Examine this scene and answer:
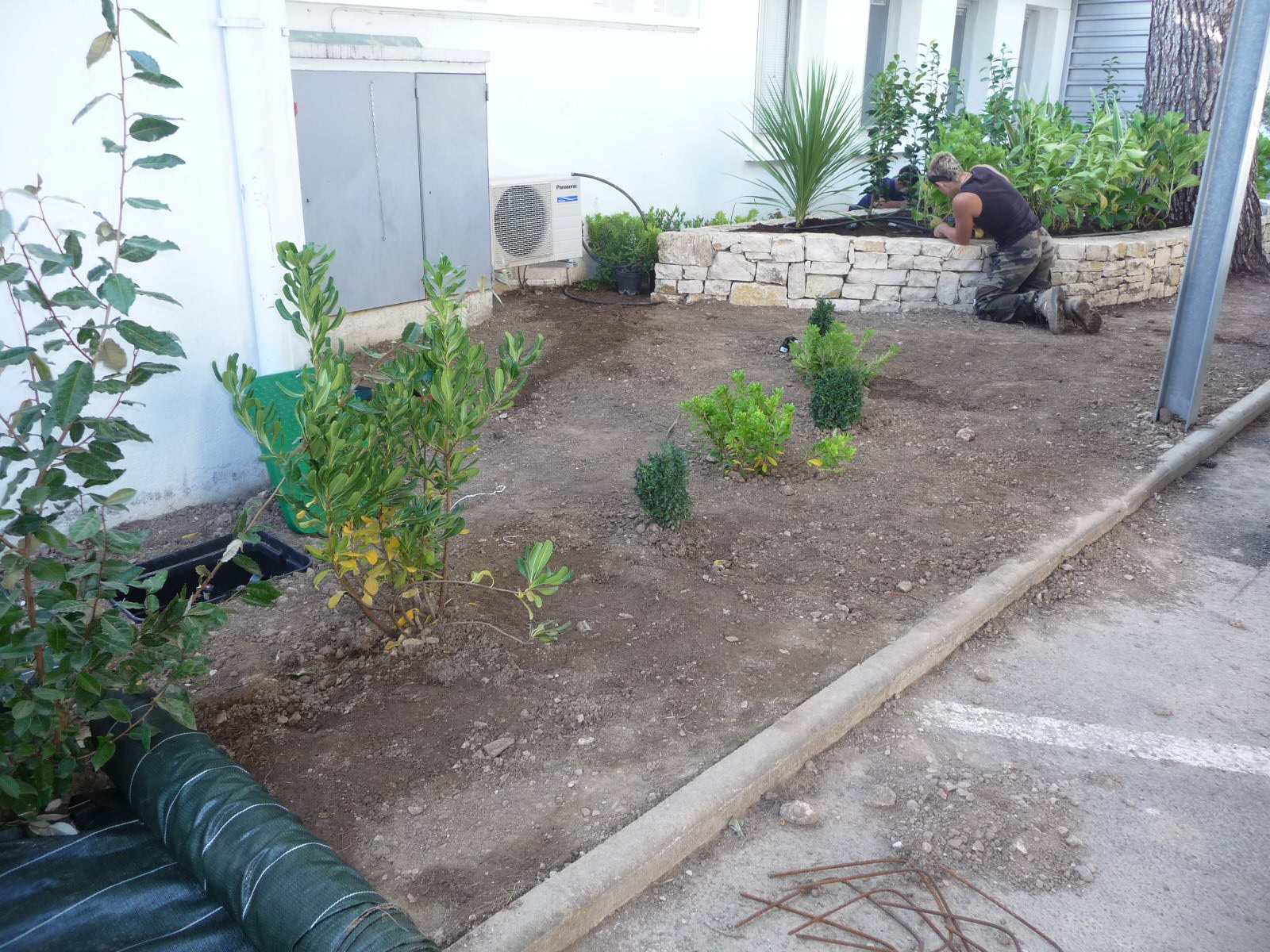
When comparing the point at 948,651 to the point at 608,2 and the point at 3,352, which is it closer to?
the point at 3,352

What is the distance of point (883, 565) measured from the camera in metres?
4.12

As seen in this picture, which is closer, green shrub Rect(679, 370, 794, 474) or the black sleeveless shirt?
green shrub Rect(679, 370, 794, 474)

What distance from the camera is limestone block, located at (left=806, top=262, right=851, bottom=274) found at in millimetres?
8594

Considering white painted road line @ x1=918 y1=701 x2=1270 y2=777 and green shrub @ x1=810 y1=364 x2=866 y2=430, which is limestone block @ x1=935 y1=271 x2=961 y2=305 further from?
white painted road line @ x1=918 y1=701 x2=1270 y2=777

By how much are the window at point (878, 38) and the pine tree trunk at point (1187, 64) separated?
10.0 ft

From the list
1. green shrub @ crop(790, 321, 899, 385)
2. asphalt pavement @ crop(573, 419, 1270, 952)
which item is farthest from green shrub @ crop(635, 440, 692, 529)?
green shrub @ crop(790, 321, 899, 385)

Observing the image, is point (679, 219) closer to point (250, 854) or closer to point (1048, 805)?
point (1048, 805)

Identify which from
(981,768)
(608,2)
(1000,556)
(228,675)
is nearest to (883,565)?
(1000,556)

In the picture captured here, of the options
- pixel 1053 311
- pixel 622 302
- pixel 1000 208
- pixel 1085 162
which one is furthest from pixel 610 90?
pixel 1053 311

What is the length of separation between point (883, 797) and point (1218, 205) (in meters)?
3.97

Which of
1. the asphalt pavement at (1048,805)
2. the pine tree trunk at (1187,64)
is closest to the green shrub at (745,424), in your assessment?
the asphalt pavement at (1048,805)

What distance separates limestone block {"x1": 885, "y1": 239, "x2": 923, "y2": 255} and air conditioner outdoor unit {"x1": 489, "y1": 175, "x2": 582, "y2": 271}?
2616 millimetres

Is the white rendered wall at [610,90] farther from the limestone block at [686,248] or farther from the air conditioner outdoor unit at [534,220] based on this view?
the limestone block at [686,248]

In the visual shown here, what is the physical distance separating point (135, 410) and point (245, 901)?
8.67ft
